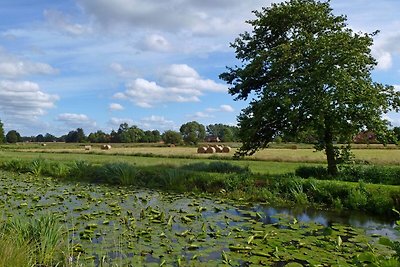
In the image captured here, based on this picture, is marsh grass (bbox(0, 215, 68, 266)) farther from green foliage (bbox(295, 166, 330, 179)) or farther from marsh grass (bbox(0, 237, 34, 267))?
green foliage (bbox(295, 166, 330, 179))

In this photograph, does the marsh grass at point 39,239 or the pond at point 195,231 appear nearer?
the marsh grass at point 39,239

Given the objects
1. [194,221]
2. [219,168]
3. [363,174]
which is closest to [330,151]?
[363,174]

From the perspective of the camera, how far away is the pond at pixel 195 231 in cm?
864

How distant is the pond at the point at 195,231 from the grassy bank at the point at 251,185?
149 cm

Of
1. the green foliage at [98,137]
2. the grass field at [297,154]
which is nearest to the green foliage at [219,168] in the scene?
the grass field at [297,154]

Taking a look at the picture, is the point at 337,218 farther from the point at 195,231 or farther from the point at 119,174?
the point at 119,174

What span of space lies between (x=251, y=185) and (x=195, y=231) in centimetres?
895

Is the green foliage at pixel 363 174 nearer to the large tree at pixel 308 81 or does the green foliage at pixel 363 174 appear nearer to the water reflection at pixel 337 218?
the large tree at pixel 308 81

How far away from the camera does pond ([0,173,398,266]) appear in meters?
8.64

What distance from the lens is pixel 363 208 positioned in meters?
16.3

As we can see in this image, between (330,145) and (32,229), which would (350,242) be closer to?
(32,229)

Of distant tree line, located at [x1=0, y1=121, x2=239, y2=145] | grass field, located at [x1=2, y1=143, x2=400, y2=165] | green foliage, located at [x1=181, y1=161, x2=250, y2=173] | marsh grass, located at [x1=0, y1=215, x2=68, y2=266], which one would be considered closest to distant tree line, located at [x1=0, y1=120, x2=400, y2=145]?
distant tree line, located at [x1=0, y1=121, x2=239, y2=145]

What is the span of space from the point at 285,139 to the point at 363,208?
6768 mm

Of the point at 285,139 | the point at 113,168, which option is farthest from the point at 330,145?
the point at 113,168
